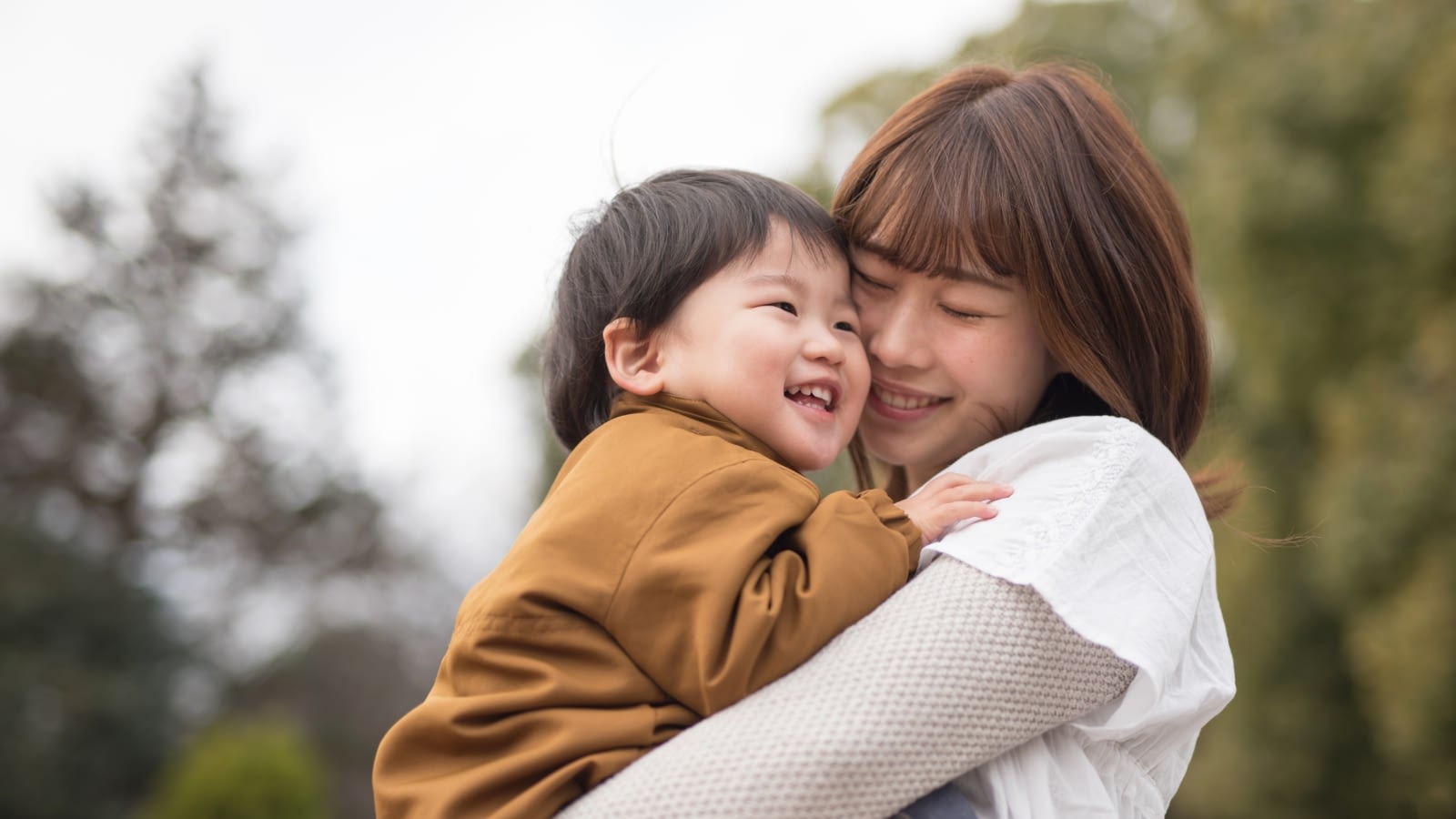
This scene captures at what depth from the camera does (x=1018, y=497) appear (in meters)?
1.78

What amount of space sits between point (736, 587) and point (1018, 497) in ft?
1.49

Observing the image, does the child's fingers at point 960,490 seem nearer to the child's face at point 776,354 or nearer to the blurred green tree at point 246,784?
the child's face at point 776,354

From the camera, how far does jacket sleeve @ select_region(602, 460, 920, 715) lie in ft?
5.22

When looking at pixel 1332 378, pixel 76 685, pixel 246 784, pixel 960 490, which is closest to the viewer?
pixel 960 490

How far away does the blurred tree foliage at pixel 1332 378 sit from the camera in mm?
8422

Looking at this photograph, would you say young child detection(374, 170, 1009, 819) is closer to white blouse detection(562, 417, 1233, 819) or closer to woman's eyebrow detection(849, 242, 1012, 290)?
white blouse detection(562, 417, 1233, 819)

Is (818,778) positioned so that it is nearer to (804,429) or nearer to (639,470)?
(639,470)

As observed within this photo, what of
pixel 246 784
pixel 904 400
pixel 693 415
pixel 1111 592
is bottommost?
pixel 1111 592

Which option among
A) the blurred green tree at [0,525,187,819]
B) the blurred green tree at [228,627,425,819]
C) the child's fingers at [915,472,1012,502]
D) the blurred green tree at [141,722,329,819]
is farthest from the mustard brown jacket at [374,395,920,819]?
the blurred green tree at [228,627,425,819]

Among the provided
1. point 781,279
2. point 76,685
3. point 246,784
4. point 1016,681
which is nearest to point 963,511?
point 1016,681

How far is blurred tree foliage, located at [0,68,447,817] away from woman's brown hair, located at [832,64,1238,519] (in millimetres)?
12959

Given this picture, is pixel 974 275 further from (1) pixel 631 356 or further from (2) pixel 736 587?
(2) pixel 736 587

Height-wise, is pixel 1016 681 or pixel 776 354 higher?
pixel 776 354

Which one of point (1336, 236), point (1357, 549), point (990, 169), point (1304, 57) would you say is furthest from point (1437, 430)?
point (990, 169)
